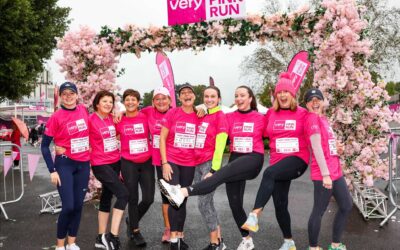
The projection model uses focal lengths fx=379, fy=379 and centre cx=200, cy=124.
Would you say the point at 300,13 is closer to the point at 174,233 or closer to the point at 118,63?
the point at 118,63

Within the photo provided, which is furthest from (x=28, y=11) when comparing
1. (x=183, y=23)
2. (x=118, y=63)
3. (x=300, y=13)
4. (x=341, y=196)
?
(x=341, y=196)

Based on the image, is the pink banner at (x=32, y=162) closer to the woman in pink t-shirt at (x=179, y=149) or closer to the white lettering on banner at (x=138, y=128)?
the white lettering on banner at (x=138, y=128)

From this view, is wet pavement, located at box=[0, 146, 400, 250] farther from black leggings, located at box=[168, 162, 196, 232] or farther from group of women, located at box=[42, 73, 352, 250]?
black leggings, located at box=[168, 162, 196, 232]

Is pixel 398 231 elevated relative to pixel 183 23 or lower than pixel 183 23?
lower

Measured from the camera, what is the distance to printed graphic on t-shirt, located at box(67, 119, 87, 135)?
4457mm

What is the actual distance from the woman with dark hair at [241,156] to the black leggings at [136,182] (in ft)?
2.33

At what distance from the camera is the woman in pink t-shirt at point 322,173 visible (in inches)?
158

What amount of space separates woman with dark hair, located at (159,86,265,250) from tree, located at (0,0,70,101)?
37.6 feet

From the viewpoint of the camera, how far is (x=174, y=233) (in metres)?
4.34

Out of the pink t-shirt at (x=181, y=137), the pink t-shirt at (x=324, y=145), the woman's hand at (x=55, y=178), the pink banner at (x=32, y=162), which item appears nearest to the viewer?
the pink t-shirt at (x=324, y=145)

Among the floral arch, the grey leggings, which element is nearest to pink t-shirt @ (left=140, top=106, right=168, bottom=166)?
the grey leggings

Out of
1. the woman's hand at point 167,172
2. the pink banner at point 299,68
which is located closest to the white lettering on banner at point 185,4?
the pink banner at point 299,68

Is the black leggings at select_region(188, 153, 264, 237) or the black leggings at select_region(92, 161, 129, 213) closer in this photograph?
Result: the black leggings at select_region(188, 153, 264, 237)

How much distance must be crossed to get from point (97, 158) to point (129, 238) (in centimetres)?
126
